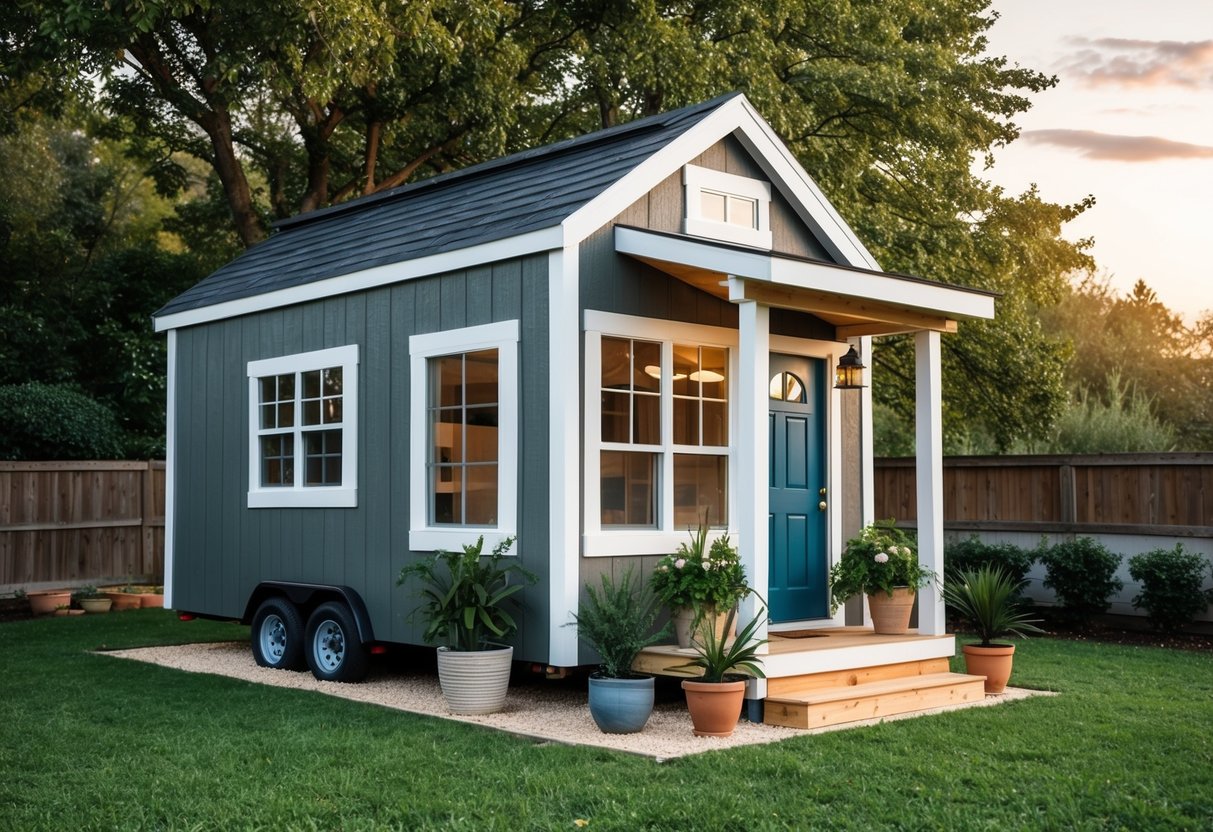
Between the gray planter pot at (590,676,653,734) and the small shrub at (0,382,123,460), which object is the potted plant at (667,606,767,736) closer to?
the gray planter pot at (590,676,653,734)

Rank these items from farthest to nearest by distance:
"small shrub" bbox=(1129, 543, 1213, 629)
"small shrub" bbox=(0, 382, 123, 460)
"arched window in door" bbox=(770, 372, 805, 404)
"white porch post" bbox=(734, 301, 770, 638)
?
"small shrub" bbox=(0, 382, 123, 460)
"small shrub" bbox=(1129, 543, 1213, 629)
"arched window in door" bbox=(770, 372, 805, 404)
"white porch post" bbox=(734, 301, 770, 638)

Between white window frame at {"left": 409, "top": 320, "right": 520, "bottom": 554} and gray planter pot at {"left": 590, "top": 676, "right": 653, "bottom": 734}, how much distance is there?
1.49 metres

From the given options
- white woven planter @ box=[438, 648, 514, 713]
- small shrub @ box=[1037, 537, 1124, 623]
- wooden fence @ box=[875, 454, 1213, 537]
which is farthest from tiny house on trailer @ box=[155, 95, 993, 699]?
wooden fence @ box=[875, 454, 1213, 537]

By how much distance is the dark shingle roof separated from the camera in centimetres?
857

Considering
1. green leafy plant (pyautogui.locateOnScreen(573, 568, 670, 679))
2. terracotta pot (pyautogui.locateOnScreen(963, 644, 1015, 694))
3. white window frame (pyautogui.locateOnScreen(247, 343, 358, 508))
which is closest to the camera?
green leafy plant (pyautogui.locateOnScreen(573, 568, 670, 679))

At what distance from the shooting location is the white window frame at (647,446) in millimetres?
8008

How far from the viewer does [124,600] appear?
14766 mm

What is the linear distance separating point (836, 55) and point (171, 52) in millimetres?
9044

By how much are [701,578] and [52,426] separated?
35.3 ft

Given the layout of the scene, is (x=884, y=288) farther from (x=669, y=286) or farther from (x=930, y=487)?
(x=930, y=487)

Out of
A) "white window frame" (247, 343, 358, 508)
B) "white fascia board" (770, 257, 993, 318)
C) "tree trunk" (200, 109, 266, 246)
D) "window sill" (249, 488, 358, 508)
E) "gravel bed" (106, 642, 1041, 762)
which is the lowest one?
"gravel bed" (106, 642, 1041, 762)

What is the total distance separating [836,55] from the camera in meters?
17.2

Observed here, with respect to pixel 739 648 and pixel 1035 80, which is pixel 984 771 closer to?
pixel 739 648

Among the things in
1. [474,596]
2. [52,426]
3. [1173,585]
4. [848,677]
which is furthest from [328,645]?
[52,426]
